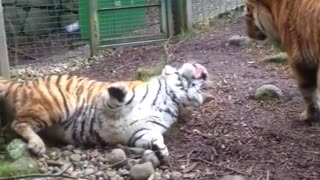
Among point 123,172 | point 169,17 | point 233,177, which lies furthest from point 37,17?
point 233,177

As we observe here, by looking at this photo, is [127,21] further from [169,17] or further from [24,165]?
[24,165]

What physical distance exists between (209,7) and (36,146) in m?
4.89

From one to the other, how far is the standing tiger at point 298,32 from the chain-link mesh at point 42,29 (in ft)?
9.93

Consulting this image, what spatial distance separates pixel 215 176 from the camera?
333cm

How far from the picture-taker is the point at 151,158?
11.2 feet

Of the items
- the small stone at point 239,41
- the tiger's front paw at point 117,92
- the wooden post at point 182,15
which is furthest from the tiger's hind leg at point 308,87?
the wooden post at point 182,15

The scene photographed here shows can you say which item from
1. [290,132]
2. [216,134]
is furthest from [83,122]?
[290,132]

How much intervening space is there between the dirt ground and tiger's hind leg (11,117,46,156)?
2.24ft

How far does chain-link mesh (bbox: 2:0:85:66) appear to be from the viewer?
22.6ft

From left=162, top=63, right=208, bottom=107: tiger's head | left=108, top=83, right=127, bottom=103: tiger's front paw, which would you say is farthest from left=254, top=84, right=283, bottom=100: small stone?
left=108, top=83, right=127, bottom=103: tiger's front paw

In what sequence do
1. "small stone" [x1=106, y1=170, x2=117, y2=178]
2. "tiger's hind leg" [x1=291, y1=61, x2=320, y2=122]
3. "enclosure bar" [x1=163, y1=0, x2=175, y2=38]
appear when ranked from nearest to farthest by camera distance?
"small stone" [x1=106, y1=170, x2=117, y2=178], "tiger's hind leg" [x1=291, y1=61, x2=320, y2=122], "enclosure bar" [x1=163, y1=0, x2=175, y2=38]

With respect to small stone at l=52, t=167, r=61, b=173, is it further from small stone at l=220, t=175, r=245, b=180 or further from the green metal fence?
the green metal fence

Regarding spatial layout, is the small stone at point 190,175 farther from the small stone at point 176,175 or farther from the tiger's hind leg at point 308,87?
the tiger's hind leg at point 308,87

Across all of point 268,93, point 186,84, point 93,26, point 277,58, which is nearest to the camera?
point 186,84
